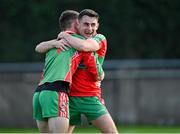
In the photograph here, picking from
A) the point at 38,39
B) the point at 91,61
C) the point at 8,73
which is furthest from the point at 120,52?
the point at 91,61

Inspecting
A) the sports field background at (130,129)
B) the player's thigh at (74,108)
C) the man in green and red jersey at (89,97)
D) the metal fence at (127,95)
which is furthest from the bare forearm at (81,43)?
the metal fence at (127,95)

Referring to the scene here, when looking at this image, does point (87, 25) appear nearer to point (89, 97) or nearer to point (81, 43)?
point (81, 43)

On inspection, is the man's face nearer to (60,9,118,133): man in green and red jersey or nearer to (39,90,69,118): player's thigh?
(60,9,118,133): man in green and red jersey

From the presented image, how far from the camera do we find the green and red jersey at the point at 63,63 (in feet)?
29.1

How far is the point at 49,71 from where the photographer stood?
895 centimetres

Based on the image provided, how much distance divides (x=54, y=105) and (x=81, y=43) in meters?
0.68

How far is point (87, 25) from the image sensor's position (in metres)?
9.04

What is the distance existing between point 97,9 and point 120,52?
50.8 inches

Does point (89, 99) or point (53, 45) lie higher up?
Answer: point (53, 45)

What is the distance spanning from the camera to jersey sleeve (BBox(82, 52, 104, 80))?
9086mm

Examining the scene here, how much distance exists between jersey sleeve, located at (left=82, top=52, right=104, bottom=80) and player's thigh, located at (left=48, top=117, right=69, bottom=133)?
0.63 metres

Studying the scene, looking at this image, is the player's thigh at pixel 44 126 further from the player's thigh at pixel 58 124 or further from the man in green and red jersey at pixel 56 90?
the player's thigh at pixel 58 124

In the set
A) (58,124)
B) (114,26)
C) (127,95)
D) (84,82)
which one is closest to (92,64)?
(84,82)

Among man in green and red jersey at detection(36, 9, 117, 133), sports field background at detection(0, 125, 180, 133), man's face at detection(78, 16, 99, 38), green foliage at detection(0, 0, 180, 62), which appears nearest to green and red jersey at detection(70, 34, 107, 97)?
man in green and red jersey at detection(36, 9, 117, 133)
